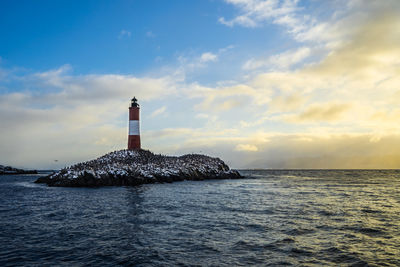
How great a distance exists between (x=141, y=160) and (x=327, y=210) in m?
38.6

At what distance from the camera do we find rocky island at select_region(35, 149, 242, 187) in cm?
3800

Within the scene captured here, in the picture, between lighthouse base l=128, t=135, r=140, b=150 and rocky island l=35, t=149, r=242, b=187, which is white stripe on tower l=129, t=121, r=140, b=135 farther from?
rocky island l=35, t=149, r=242, b=187

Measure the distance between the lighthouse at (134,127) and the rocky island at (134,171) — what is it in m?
1.59

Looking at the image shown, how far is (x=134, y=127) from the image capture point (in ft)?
184

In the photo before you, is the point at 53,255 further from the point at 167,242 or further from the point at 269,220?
the point at 269,220

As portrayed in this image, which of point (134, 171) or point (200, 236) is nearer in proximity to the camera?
point (200, 236)

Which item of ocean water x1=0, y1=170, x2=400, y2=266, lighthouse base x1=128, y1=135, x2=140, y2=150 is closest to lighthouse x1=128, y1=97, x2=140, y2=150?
Answer: lighthouse base x1=128, y1=135, x2=140, y2=150

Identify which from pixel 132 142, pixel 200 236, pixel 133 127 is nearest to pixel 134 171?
pixel 132 142

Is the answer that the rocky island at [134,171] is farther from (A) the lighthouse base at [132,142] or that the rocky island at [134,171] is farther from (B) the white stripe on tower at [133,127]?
(B) the white stripe on tower at [133,127]

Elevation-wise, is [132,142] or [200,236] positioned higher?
[132,142]

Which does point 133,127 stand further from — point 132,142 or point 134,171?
point 134,171

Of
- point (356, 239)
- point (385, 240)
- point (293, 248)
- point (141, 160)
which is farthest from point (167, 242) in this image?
point (141, 160)

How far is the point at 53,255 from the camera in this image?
30.9 feet

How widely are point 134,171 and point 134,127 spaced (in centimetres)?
1629
